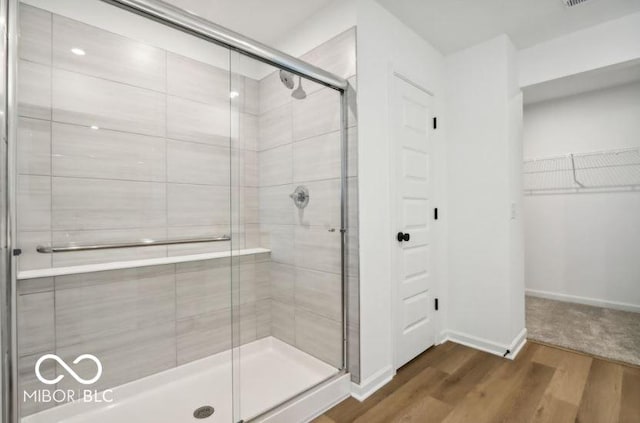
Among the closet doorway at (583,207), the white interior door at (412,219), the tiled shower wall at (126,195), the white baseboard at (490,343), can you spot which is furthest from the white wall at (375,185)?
Answer: the closet doorway at (583,207)

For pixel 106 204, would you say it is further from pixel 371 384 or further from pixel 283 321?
pixel 371 384

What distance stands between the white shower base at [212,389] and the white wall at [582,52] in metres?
2.90

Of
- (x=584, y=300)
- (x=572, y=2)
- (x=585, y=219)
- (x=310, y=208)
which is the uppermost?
(x=572, y=2)

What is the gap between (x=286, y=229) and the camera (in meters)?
2.30

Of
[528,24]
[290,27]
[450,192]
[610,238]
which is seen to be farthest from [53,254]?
[610,238]

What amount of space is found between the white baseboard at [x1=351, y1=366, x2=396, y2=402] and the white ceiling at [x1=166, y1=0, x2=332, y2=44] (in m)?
2.47

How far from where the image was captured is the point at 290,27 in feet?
7.63

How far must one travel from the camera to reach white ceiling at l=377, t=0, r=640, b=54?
2.09m

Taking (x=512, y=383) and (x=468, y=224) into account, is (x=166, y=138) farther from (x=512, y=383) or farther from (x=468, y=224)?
(x=512, y=383)

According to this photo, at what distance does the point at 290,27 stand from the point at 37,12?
1.49 m

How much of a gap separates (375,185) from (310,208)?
1.58ft

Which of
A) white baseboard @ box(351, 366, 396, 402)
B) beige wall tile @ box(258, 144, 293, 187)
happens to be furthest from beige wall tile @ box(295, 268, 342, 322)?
beige wall tile @ box(258, 144, 293, 187)

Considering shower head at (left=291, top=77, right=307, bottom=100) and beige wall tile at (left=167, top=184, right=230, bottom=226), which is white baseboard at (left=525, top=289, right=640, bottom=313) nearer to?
shower head at (left=291, top=77, right=307, bottom=100)
